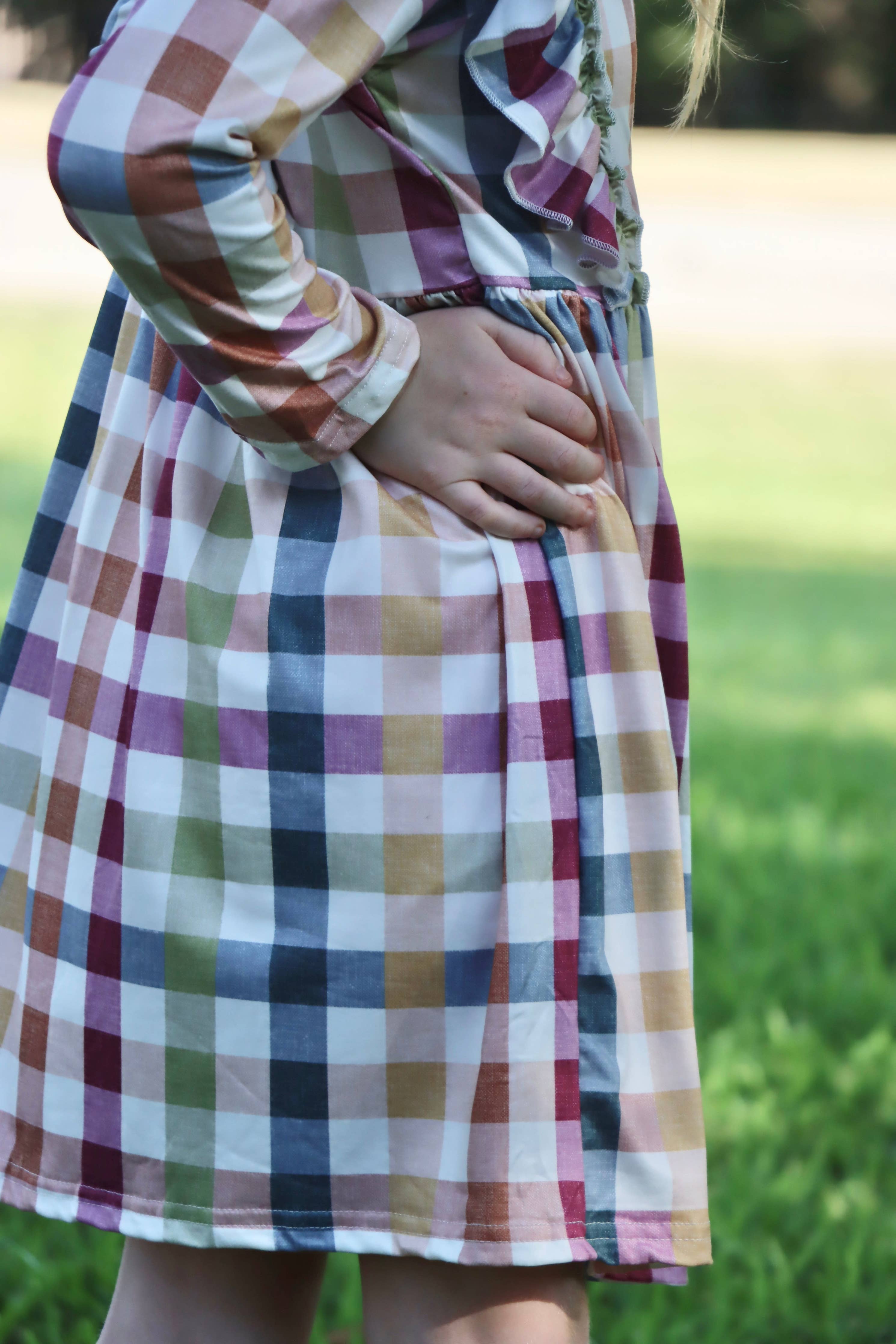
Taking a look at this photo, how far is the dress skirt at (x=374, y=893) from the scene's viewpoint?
856 mm

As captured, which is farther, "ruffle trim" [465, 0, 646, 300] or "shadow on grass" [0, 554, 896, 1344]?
"shadow on grass" [0, 554, 896, 1344]

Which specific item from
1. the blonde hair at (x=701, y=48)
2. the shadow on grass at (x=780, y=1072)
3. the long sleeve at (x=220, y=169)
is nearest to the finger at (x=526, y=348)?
Answer: the long sleeve at (x=220, y=169)

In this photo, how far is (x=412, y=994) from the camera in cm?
86

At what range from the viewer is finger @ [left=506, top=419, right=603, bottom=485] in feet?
2.92

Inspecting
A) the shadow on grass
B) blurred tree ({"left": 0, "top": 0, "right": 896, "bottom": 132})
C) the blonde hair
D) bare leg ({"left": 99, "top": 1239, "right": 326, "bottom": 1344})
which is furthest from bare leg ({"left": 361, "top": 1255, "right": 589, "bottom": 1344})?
blurred tree ({"left": 0, "top": 0, "right": 896, "bottom": 132})

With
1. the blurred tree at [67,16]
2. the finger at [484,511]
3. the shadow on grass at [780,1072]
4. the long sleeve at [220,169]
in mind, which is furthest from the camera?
the blurred tree at [67,16]

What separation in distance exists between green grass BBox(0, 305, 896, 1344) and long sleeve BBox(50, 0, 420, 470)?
3.89 feet

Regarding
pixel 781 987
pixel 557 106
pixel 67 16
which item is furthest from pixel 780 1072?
pixel 67 16

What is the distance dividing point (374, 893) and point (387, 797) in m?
0.06

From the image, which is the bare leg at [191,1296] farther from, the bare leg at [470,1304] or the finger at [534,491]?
the finger at [534,491]

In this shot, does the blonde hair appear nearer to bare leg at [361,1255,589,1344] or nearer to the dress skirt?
the dress skirt

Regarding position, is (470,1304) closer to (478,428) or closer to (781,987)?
(478,428)

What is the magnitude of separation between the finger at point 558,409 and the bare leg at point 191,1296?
0.60 metres

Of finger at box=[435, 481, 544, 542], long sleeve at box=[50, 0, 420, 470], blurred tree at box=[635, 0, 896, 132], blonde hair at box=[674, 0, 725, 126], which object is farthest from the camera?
blurred tree at box=[635, 0, 896, 132]
